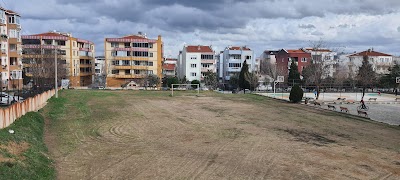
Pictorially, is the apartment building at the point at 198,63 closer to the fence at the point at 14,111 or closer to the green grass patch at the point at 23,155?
the fence at the point at 14,111

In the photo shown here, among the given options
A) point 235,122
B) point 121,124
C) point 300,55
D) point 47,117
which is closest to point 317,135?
point 235,122

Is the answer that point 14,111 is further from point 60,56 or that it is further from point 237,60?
point 237,60

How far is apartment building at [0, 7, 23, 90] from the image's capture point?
5188cm

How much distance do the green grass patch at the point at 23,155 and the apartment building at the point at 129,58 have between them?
62607mm

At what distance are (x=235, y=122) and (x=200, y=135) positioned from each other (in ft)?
18.5

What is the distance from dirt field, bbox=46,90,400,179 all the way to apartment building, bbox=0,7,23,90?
3141 centimetres

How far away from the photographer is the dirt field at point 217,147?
41.9ft

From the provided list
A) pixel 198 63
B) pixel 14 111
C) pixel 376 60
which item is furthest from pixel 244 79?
pixel 14 111

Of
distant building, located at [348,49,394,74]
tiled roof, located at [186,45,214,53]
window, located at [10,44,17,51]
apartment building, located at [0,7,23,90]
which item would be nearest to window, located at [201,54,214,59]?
tiled roof, located at [186,45,214,53]

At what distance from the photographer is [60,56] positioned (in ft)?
255

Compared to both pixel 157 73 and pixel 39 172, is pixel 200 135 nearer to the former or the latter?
pixel 39 172

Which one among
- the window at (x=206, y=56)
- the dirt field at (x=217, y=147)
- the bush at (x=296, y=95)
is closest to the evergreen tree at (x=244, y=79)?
the window at (x=206, y=56)

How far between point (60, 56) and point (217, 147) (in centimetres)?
6944

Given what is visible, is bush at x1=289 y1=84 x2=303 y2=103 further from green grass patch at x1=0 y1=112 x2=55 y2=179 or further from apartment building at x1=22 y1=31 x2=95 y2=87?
apartment building at x1=22 y1=31 x2=95 y2=87
